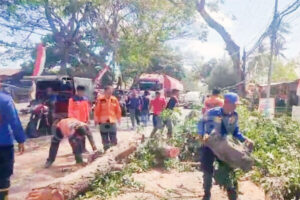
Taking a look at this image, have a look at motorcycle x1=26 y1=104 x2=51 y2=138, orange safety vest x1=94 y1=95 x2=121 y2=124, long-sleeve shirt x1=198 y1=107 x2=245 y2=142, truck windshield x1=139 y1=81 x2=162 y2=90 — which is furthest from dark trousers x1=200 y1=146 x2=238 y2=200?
truck windshield x1=139 y1=81 x2=162 y2=90

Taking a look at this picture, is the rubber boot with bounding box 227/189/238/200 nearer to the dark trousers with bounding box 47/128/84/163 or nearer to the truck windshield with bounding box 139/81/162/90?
the dark trousers with bounding box 47/128/84/163

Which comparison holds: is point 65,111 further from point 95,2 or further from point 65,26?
point 65,26

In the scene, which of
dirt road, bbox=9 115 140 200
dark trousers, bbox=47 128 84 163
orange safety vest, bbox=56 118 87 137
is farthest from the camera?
dark trousers, bbox=47 128 84 163

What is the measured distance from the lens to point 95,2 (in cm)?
1666

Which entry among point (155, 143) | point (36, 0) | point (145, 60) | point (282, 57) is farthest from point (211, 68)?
point (155, 143)

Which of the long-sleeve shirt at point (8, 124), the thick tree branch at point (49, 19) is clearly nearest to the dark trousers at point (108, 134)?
the long-sleeve shirt at point (8, 124)

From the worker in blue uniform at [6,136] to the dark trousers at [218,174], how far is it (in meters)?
2.39

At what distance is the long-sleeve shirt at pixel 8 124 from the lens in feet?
14.1

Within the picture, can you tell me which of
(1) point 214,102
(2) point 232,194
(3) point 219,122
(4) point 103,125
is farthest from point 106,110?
(2) point 232,194

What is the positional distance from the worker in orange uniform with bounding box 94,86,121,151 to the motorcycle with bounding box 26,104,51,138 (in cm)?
391

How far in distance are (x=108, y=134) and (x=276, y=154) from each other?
11.3 ft

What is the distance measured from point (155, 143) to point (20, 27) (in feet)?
49.7

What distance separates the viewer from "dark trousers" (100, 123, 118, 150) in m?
7.66

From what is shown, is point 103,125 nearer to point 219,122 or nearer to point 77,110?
point 77,110
